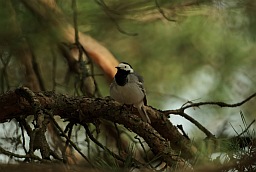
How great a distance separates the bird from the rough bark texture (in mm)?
401

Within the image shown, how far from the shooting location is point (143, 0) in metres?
2.54

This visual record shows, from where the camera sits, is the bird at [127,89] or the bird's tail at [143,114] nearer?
the bird's tail at [143,114]

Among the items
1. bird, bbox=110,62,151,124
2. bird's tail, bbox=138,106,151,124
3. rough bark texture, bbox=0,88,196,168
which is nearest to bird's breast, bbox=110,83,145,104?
bird, bbox=110,62,151,124

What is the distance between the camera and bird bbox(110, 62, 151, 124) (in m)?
2.51

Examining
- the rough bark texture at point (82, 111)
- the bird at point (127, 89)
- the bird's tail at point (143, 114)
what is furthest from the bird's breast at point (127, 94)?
the rough bark texture at point (82, 111)

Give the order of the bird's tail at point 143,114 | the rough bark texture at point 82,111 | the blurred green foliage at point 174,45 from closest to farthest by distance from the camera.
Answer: the rough bark texture at point 82,111, the bird's tail at point 143,114, the blurred green foliage at point 174,45

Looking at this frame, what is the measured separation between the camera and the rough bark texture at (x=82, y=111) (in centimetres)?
190

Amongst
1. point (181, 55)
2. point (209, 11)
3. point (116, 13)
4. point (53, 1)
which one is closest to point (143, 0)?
point (116, 13)

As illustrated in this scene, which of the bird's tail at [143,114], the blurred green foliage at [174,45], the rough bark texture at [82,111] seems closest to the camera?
the rough bark texture at [82,111]

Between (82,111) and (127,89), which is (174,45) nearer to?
(127,89)

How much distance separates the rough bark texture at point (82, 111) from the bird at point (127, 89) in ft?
1.32

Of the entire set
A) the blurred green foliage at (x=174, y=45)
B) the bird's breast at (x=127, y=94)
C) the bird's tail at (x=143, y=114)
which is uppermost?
the blurred green foliage at (x=174, y=45)

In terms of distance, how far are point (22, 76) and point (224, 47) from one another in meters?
1.04

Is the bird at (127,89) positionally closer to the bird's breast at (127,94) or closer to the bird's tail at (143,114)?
the bird's breast at (127,94)
